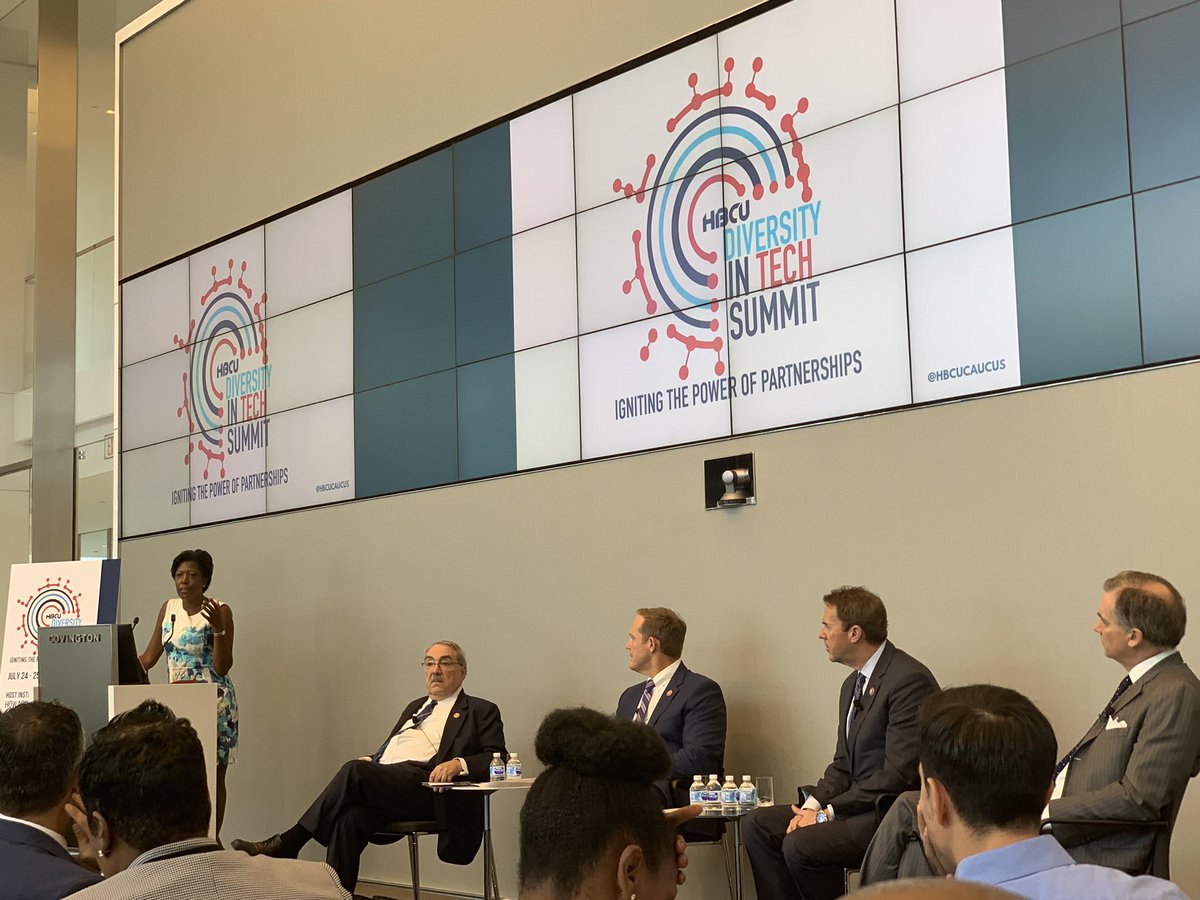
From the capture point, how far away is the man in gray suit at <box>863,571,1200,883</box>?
360 cm

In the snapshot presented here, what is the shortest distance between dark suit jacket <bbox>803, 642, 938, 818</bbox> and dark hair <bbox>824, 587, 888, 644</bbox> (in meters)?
0.06

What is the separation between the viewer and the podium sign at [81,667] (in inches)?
235

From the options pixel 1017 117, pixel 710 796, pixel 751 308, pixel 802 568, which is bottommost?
pixel 710 796

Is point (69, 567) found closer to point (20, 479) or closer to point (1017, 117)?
point (1017, 117)

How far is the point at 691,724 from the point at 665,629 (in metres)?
0.40

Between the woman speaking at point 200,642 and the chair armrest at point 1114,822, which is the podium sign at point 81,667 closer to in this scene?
the woman speaking at point 200,642

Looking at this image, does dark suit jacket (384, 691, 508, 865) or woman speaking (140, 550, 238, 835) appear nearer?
dark suit jacket (384, 691, 508, 865)

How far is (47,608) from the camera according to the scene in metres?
6.77

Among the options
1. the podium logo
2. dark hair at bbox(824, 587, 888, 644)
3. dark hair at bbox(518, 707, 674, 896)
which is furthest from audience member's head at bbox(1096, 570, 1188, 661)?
the podium logo

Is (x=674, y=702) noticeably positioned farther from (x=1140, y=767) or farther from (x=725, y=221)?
(x=1140, y=767)

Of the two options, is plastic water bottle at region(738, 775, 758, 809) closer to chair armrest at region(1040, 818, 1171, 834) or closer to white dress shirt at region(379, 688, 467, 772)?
chair armrest at region(1040, 818, 1171, 834)

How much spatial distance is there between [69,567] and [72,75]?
9.14ft

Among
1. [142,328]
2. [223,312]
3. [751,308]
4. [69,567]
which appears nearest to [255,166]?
[223,312]

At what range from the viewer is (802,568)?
17.8 feet
